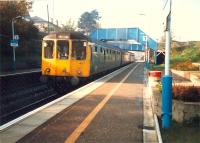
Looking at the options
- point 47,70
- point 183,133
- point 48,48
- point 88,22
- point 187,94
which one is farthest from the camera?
point 88,22

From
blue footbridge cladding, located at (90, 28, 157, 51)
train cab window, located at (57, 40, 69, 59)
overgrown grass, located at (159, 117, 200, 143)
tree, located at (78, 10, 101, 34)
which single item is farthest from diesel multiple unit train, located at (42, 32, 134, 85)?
tree, located at (78, 10, 101, 34)

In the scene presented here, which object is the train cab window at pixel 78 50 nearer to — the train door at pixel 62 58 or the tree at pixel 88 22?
the train door at pixel 62 58

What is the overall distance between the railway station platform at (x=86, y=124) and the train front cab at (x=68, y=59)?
794cm

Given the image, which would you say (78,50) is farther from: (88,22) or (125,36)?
(88,22)

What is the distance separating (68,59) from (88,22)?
105 metres

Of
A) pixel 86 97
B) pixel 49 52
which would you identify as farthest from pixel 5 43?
pixel 86 97

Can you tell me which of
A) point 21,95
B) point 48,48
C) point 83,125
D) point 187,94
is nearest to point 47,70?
point 48,48

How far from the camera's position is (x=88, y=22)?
4978 inches

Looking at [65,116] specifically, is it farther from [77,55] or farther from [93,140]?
[77,55]

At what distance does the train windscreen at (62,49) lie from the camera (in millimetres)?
22484

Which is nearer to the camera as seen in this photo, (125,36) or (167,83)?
(167,83)

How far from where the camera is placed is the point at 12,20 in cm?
4269

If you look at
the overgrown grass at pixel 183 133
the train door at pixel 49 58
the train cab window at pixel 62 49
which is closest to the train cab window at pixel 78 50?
the train cab window at pixel 62 49

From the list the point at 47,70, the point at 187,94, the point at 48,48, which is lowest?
the point at 187,94
